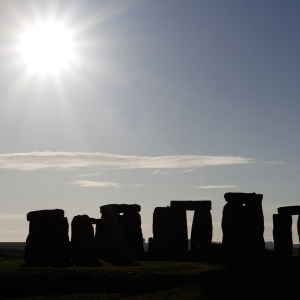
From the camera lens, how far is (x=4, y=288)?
1082 inches

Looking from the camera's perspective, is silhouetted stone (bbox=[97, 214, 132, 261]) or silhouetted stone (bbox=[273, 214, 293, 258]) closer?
silhouetted stone (bbox=[273, 214, 293, 258])

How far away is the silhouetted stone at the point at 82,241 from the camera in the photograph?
3681 cm

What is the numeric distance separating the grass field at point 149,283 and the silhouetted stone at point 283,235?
8.73 metres

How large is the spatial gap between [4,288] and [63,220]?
1014cm

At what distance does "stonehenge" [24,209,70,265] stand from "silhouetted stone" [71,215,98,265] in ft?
1.99

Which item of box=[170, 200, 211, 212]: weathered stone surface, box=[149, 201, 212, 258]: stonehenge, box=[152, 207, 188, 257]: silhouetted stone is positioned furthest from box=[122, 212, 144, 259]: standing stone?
box=[170, 200, 211, 212]: weathered stone surface

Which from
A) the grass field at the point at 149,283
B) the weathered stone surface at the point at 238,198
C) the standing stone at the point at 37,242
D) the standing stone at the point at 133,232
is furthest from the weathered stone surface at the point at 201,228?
the grass field at the point at 149,283

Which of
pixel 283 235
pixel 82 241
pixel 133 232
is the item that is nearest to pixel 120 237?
pixel 133 232

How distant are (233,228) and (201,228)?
533cm

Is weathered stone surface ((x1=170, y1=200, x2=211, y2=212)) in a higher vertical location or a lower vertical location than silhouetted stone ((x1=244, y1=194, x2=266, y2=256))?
higher

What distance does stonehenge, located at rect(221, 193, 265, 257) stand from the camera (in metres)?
41.2

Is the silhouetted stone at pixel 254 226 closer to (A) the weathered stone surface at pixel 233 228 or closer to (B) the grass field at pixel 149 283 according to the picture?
(A) the weathered stone surface at pixel 233 228

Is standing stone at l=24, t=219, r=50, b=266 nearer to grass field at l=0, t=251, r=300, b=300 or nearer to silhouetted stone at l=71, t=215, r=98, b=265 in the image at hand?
silhouetted stone at l=71, t=215, r=98, b=265

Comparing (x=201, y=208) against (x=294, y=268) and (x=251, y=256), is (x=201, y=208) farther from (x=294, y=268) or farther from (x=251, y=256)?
(x=294, y=268)
